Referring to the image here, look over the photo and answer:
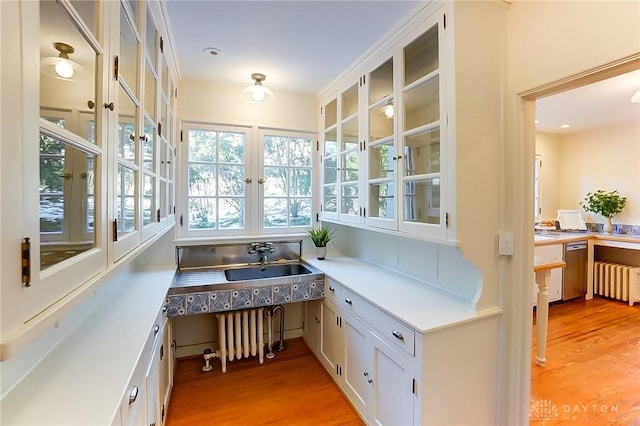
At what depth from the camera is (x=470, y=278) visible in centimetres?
175

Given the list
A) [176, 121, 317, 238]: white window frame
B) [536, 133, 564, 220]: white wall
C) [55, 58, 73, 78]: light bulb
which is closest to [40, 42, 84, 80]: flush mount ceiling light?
[55, 58, 73, 78]: light bulb

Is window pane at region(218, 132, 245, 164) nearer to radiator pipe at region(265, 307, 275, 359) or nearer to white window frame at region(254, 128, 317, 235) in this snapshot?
white window frame at region(254, 128, 317, 235)

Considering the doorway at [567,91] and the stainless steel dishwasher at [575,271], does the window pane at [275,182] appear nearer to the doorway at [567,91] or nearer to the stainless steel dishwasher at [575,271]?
the doorway at [567,91]

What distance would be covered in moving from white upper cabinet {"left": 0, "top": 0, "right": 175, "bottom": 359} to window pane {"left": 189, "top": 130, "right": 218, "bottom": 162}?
1.50 metres

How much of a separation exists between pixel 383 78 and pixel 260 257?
1866 millimetres

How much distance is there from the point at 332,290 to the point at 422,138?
1.31m

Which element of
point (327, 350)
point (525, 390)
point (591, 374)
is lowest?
point (591, 374)

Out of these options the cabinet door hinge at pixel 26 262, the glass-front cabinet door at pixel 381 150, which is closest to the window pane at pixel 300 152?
the glass-front cabinet door at pixel 381 150

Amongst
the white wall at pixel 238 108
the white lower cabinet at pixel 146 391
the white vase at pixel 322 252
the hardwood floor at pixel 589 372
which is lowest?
the hardwood floor at pixel 589 372

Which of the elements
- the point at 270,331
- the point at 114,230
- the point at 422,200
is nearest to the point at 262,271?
the point at 270,331

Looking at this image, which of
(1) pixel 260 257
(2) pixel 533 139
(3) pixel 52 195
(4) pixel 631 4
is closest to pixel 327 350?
(1) pixel 260 257

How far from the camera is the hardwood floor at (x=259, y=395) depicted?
75.9 inches

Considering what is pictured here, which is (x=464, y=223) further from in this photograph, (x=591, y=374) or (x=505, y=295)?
(x=591, y=374)

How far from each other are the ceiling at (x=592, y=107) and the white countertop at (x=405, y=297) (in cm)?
242
